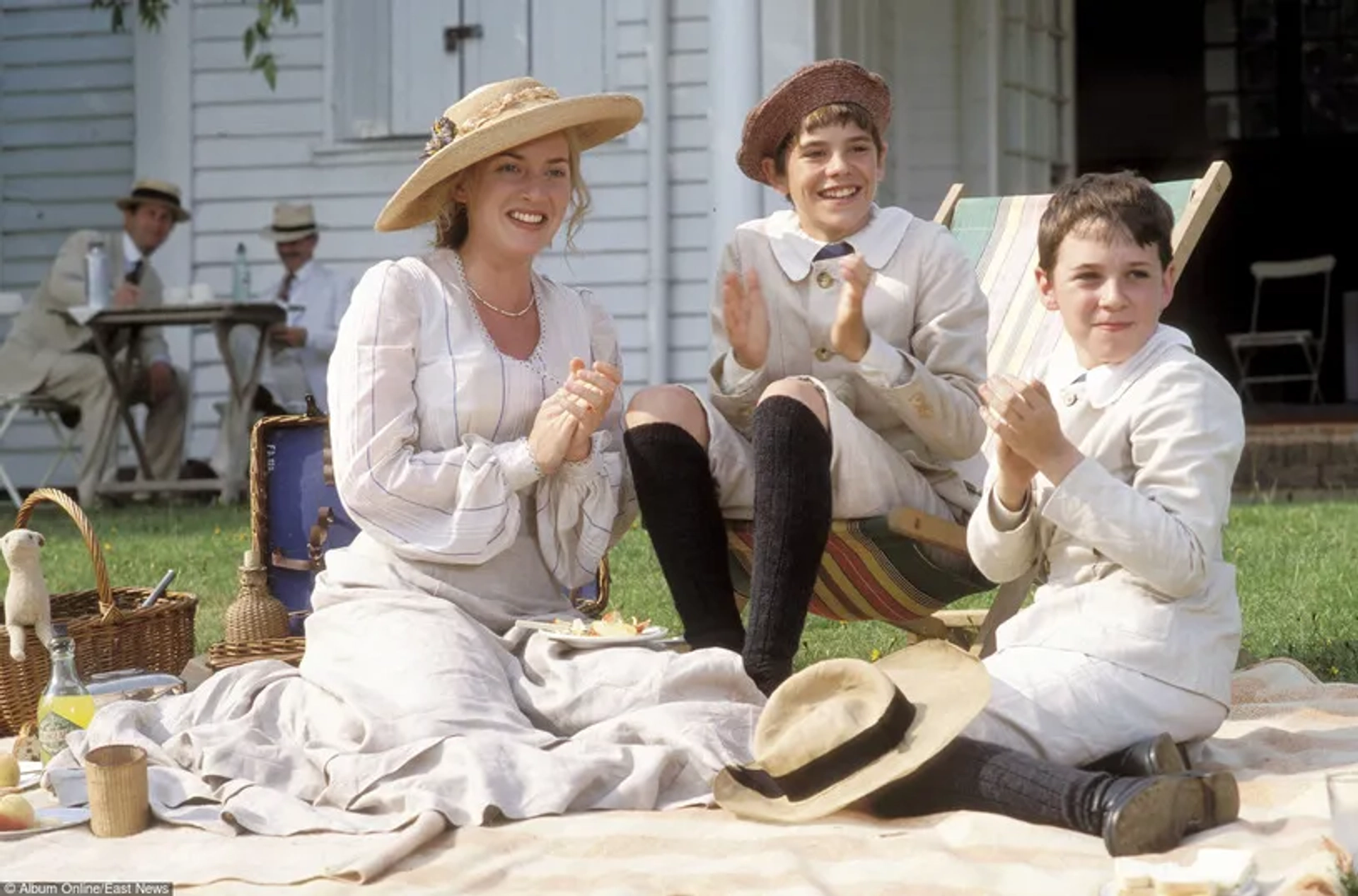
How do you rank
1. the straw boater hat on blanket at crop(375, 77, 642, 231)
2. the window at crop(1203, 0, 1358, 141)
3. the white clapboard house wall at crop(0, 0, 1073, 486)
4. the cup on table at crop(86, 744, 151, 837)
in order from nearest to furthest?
the cup on table at crop(86, 744, 151, 837)
the straw boater hat on blanket at crop(375, 77, 642, 231)
the white clapboard house wall at crop(0, 0, 1073, 486)
the window at crop(1203, 0, 1358, 141)

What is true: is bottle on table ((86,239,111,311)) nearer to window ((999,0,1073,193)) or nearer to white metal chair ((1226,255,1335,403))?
window ((999,0,1073,193))

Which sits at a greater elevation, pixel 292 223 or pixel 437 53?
pixel 437 53

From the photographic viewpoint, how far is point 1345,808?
8.32 ft

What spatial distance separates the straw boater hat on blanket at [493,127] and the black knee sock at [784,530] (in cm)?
65

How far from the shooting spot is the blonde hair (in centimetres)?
404

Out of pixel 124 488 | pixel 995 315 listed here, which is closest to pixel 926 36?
pixel 124 488

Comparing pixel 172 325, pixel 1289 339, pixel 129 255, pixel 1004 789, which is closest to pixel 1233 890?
pixel 1004 789

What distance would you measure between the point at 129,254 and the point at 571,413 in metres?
6.61

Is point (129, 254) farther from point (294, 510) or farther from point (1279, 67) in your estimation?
point (1279, 67)

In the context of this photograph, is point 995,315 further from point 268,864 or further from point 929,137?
point 929,137

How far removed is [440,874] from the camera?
9.89 feet

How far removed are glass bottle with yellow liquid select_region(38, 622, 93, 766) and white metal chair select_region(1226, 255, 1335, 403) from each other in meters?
9.81

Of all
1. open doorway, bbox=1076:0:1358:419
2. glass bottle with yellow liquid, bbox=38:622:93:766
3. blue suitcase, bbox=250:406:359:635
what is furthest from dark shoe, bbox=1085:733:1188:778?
open doorway, bbox=1076:0:1358:419

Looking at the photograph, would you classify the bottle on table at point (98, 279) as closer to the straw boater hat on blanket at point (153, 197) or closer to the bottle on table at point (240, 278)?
the straw boater hat on blanket at point (153, 197)
